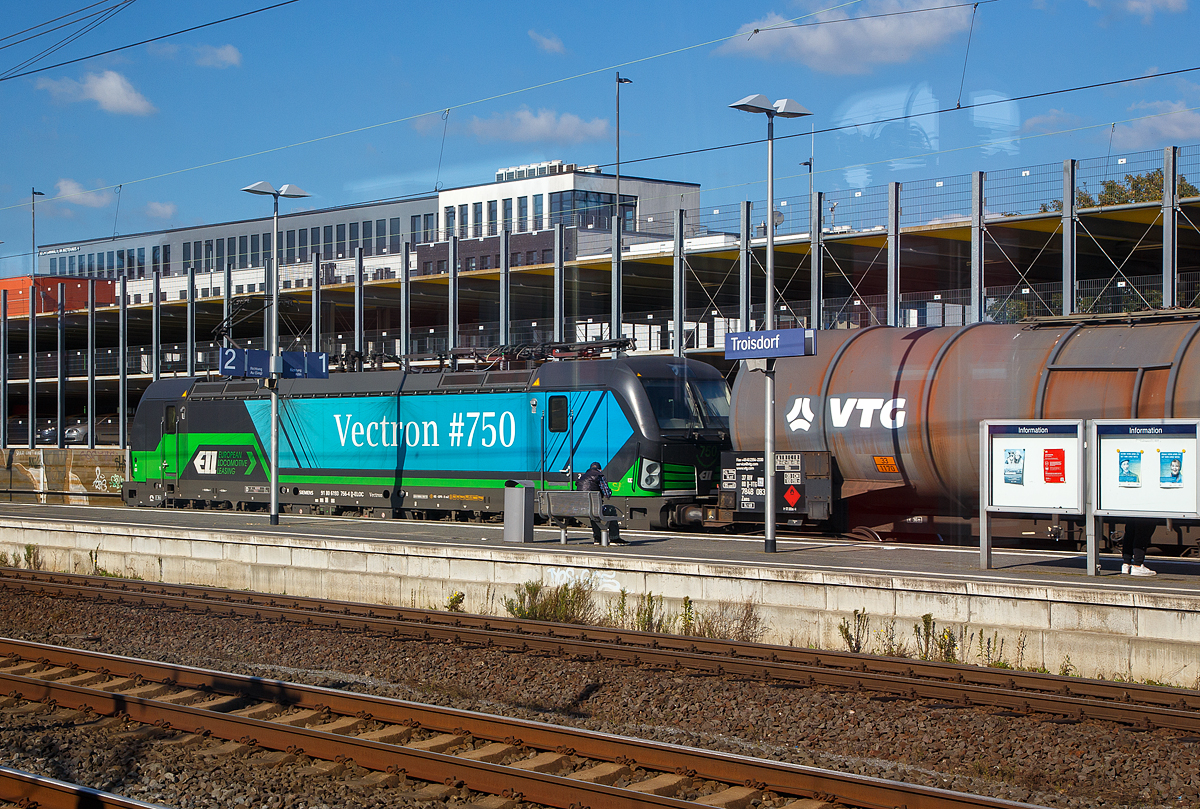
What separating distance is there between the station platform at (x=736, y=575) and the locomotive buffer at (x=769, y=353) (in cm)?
66

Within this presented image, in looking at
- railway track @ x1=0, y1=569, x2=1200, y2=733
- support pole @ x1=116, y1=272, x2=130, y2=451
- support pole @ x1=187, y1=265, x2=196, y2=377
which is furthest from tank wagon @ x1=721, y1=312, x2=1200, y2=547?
support pole @ x1=116, y1=272, x2=130, y2=451

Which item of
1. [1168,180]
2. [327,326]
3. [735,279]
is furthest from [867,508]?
[327,326]

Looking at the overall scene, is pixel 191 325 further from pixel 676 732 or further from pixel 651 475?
pixel 676 732

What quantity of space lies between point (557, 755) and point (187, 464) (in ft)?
77.7

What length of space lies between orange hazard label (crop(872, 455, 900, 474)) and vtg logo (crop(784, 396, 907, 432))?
0.51 m

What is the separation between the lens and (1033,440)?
45.3ft

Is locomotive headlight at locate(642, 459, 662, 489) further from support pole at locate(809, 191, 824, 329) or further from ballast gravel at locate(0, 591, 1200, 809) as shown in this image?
support pole at locate(809, 191, 824, 329)

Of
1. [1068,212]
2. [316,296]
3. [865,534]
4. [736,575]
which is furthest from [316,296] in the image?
[736,575]

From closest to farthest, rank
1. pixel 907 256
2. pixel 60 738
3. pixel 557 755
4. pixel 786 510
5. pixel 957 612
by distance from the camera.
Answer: pixel 557 755, pixel 60 738, pixel 957 612, pixel 786 510, pixel 907 256

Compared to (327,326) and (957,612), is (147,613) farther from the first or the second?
(327,326)

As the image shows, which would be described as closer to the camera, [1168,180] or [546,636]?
[546,636]

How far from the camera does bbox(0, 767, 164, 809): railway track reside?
7.07 metres

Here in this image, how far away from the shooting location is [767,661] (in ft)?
38.0

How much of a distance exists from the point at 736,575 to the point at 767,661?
231 centimetres
